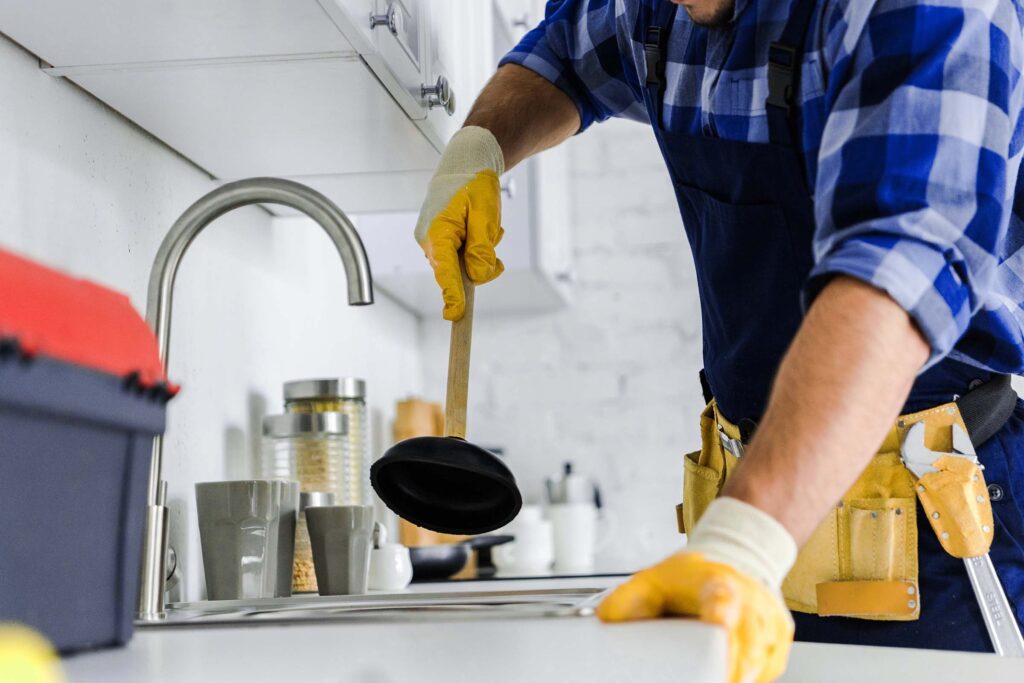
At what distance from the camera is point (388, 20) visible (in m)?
1.23

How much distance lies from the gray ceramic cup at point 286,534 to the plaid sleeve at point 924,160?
0.70 meters

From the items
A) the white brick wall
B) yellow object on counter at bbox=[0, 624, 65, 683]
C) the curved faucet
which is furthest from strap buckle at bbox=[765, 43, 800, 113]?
the white brick wall

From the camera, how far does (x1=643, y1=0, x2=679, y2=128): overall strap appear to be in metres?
1.29

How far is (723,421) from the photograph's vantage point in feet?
4.31

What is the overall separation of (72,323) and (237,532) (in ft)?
2.23


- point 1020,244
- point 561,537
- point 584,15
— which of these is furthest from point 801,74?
point 561,537

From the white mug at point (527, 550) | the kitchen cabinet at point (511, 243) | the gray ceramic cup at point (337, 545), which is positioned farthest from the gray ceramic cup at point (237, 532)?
the white mug at point (527, 550)

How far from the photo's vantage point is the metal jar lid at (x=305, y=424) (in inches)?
64.3

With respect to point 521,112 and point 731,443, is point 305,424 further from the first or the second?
point 731,443

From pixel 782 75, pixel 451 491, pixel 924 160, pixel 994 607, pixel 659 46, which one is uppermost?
pixel 659 46

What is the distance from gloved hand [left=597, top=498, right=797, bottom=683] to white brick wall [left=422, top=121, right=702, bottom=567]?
7.49 ft

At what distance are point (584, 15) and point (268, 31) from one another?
49cm

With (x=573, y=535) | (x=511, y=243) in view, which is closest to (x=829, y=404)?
(x=511, y=243)

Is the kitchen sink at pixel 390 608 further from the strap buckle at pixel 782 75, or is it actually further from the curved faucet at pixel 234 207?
the strap buckle at pixel 782 75
